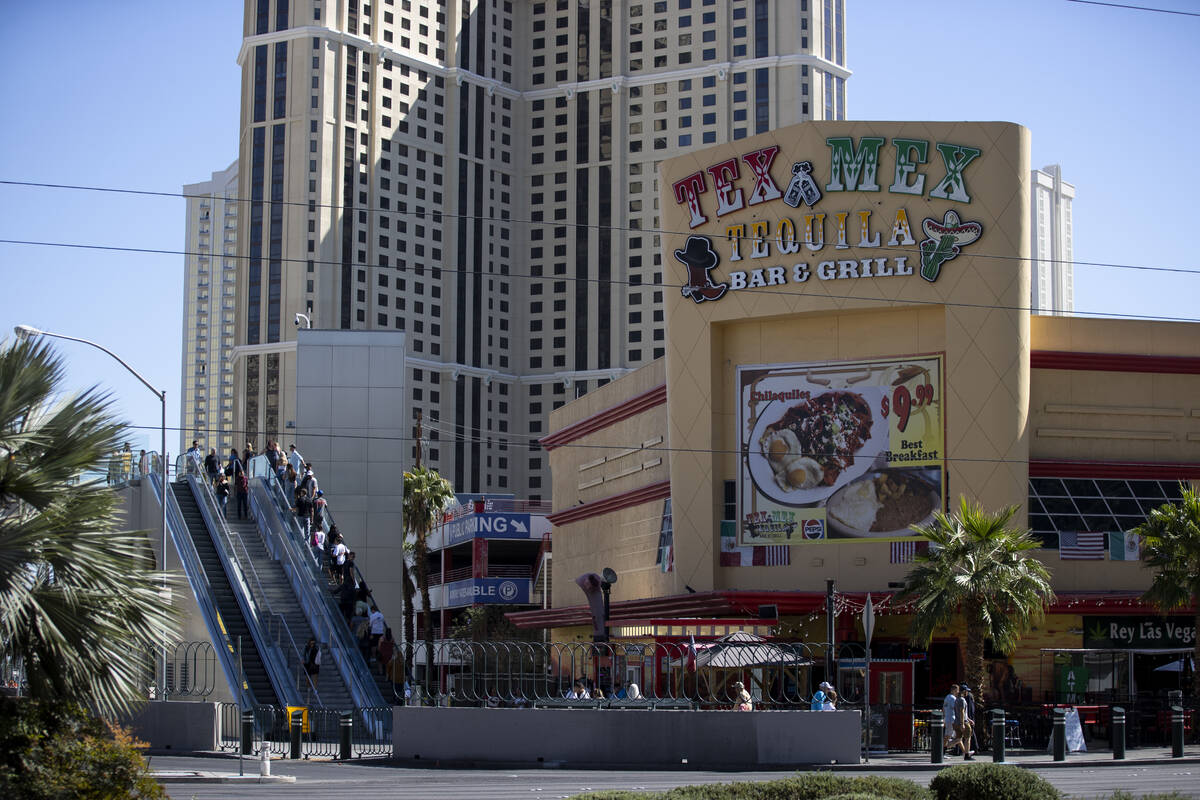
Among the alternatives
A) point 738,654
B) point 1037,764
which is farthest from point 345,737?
point 1037,764

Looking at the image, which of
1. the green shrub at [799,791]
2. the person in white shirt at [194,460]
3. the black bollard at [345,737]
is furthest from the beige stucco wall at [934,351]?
the green shrub at [799,791]

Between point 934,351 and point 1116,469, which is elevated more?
point 934,351

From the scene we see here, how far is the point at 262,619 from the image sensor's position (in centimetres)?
3638

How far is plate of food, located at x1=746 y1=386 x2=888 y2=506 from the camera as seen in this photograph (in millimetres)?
45188

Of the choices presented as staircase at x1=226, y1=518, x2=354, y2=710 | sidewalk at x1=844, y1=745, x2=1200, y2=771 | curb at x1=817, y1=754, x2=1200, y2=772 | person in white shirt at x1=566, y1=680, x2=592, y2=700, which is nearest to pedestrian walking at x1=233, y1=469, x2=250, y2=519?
staircase at x1=226, y1=518, x2=354, y2=710

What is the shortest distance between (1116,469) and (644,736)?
72.8ft

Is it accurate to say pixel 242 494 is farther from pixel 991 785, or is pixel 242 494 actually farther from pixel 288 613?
pixel 991 785

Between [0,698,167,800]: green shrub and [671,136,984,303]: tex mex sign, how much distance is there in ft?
111

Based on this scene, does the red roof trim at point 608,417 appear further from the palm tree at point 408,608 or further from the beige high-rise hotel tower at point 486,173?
the beige high-rise hotel tower at point 486,173

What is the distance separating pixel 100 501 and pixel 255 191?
458 feet

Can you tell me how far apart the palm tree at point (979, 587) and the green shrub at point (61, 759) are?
24115mm

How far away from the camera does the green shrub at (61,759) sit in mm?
13477

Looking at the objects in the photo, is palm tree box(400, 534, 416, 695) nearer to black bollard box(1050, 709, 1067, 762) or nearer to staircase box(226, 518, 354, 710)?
staircase box(226, 518, 354, 710)

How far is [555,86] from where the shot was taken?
6836 inches
